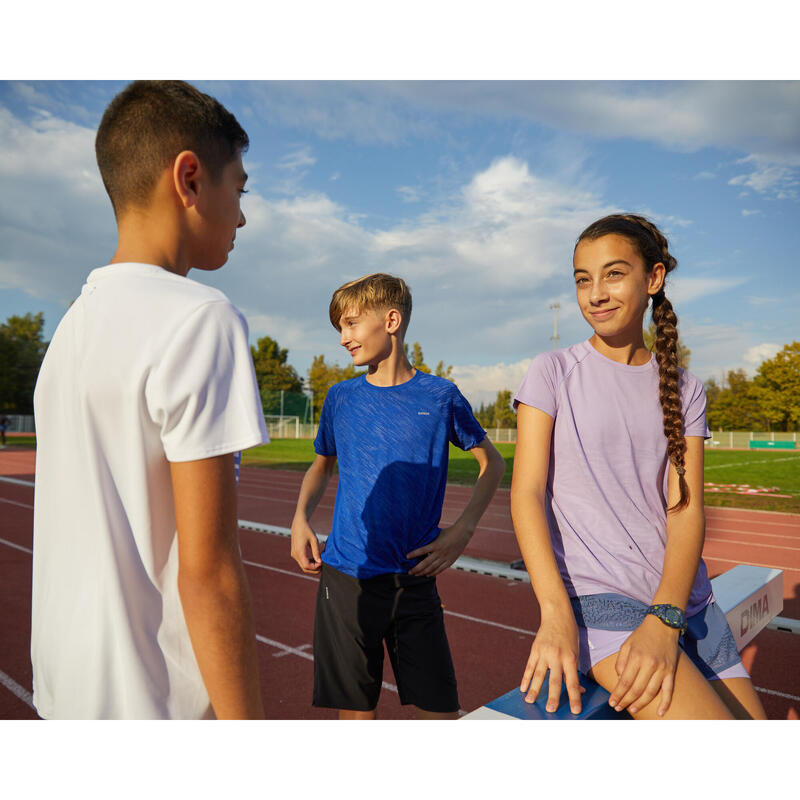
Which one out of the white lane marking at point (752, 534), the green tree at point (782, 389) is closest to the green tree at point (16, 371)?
the white lane marking at point (752, 534)

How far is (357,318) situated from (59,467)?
162 cm

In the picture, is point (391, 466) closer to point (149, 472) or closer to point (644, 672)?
point (644, 672)

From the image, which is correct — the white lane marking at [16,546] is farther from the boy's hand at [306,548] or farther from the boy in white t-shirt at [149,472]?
the boy in white t-shirt at [149,472]

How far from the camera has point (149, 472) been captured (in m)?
0.97

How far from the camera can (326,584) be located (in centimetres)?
242

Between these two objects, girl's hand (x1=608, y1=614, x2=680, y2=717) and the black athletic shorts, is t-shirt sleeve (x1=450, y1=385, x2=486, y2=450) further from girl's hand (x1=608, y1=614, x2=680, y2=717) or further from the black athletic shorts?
girl's hand (x1=608, y1=614, x2=680, y2=717)

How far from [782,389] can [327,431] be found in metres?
54.5

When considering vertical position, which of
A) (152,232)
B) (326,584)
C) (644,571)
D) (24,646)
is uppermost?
(152,232)

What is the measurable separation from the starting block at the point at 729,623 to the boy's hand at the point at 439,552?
52 cm

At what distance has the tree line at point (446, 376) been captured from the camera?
155 ft

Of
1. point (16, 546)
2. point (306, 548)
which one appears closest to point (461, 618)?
point (306, 548)
